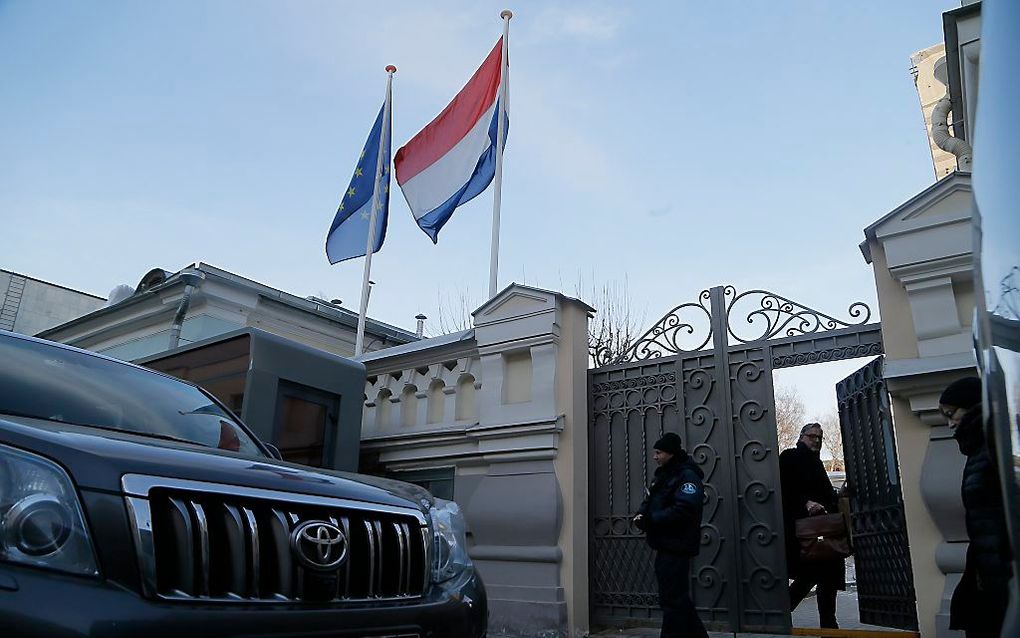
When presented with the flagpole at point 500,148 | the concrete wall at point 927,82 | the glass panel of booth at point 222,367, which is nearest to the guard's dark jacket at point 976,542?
the glass panel of booth at point 222,367

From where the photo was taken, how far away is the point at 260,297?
14.3 meters

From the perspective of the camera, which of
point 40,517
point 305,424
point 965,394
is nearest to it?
point 40,517

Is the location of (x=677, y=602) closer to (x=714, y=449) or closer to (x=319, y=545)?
(x=714, y=449)

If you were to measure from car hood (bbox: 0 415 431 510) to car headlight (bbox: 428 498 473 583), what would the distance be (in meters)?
0.20

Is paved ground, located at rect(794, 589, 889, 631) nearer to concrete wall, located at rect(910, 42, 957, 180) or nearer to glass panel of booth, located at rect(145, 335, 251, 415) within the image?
glass panel of booth, located at rect(145, 335, 251, 415)

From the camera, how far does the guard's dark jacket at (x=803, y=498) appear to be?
565 centimetres

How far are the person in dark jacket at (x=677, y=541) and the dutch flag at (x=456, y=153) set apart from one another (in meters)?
6.65

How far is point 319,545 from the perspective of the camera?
2.12 metres

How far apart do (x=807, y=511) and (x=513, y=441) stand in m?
2.43

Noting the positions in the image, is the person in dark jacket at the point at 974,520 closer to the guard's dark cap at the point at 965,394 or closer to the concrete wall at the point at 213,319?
the guard's dark cap at the point at 965,394

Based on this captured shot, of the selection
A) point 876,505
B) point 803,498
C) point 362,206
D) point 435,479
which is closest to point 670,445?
point 803,498

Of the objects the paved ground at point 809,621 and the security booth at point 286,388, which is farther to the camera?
the security booth at point 286,388

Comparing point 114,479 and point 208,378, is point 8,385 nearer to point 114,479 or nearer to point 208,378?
point 114,479

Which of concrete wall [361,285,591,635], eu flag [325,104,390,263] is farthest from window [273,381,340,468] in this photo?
eu flag [325,104,390,263]
